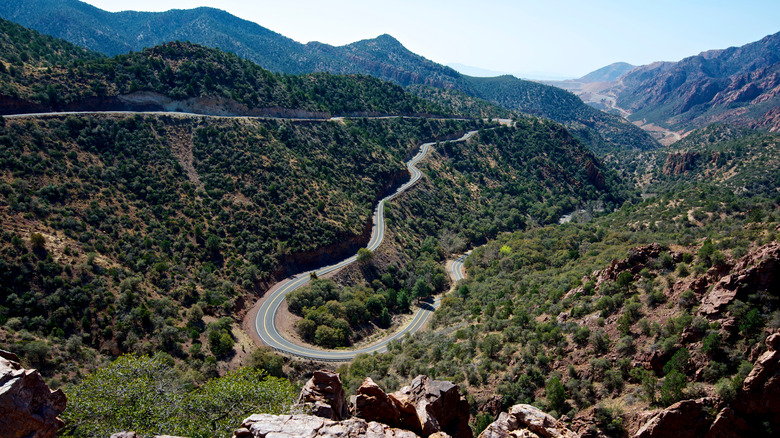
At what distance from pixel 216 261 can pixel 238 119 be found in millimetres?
44424

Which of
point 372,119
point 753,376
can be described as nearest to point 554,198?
point 372,119

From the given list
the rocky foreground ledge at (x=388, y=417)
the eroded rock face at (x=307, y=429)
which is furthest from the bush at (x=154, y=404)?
the eroded rock face at (x=307, y=429)

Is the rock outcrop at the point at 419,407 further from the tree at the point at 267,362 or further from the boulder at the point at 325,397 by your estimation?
the tree at the point at 267,362

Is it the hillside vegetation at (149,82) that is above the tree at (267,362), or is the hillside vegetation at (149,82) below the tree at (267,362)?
above

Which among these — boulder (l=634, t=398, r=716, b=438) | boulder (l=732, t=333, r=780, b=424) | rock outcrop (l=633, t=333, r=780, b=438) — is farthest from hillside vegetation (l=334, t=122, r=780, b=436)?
boulder (l=634, t=398, r=716, b=438)

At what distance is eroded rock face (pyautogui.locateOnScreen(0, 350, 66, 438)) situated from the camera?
1609 centimetres

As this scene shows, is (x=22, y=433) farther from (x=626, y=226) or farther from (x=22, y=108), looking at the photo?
(x=626, y=226)

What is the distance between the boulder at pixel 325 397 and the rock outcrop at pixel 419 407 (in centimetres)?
97

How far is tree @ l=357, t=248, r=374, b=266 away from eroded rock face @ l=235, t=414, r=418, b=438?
6394 centimetres

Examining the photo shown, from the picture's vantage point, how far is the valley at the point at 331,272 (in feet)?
78.7

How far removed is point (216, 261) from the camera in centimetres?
6844

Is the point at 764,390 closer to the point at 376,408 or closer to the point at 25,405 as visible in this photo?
the point at 376,408

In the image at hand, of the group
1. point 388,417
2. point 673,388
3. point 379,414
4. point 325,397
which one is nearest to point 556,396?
point 673,388

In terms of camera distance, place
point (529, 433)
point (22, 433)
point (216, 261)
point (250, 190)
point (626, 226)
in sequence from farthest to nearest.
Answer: point (250, 190) < point (626, 226) < point (216, 261) < point (529, 433) < point (22, 433)
